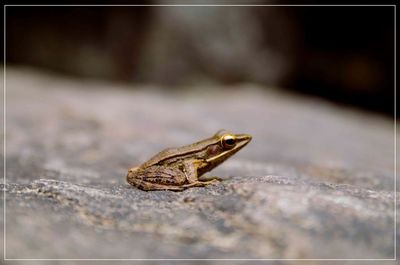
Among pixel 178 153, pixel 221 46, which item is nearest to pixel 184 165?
pixel 178 153

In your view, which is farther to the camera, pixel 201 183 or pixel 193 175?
pixel 193 175

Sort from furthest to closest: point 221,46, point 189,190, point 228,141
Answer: point 221,46, point 228,141, point 189,190

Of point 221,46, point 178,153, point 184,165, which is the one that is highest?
point 221,46

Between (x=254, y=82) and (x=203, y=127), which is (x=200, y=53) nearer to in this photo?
(x=254, y=82)

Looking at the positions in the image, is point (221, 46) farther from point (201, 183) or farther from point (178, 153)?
point (201, 183)

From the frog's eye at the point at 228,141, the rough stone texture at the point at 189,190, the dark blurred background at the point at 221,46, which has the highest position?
the dark blurred background at the point at 221,46

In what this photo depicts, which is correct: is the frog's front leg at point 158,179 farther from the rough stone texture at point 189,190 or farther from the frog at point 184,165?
the rough stone texture at point 189,190

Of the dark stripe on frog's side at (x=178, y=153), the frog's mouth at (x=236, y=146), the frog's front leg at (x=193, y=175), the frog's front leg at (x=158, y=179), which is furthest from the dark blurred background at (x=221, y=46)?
the frog's front leg at (x=158, y=179)
